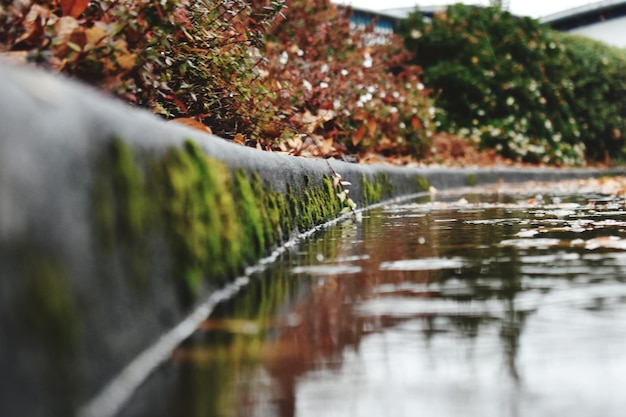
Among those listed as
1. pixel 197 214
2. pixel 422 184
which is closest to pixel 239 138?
pixel 197 214

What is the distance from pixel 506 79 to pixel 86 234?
54.3ft

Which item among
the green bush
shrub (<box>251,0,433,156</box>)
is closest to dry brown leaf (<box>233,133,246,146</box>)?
shrub (<box>251,0,433,156</box>)

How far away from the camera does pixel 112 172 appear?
1540mm

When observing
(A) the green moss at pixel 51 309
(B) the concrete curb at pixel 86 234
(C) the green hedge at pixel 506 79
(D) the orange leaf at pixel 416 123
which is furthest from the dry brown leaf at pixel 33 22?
(C) the green hedge at pixel 506 79

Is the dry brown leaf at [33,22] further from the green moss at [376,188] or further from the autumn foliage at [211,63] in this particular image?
the green moss at [376,188]

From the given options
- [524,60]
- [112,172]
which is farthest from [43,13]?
[524,60]

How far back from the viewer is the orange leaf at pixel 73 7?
3180 mm

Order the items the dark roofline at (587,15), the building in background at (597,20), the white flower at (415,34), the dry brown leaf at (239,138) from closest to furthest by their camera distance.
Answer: the dry brown leaf at (239,138)
the white flower at (415,34)
the dark roofline at (587,15)
the building in background at (597,20)

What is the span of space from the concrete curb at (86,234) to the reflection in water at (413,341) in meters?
0.12

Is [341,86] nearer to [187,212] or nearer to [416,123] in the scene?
[416,123]

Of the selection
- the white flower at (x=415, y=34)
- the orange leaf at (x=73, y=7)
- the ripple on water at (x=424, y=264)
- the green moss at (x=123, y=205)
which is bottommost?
the ripple on water at (x=424, y=264)

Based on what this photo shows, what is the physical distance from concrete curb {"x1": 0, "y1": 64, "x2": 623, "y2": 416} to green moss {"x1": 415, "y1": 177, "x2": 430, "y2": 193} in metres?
7.17

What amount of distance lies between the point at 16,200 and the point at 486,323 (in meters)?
1.14

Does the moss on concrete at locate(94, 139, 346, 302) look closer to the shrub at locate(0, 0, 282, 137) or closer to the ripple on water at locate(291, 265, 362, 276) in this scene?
the ripple on water at locate(291, 265, 362, 276)
